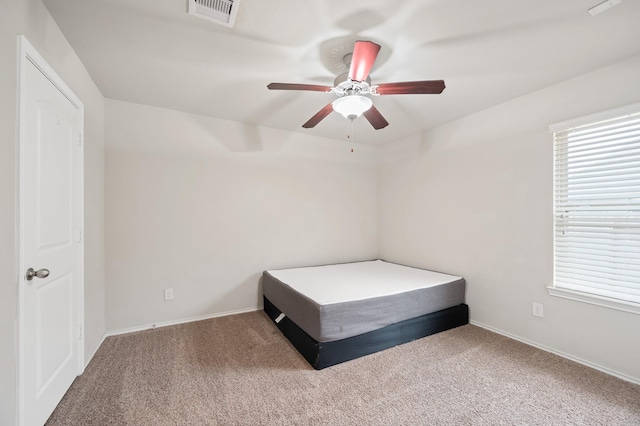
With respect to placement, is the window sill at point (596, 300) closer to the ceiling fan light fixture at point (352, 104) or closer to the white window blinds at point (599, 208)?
the white window blinds at point (599, 208)

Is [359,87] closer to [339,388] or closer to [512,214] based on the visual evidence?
[512,214]

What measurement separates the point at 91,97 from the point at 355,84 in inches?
88.3

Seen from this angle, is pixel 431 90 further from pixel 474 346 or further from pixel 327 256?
pixel 327 256

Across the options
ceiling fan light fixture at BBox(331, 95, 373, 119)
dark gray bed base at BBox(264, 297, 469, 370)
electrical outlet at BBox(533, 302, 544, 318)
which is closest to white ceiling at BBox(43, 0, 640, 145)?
ceiling fan light fixture at BBox(331, 95, 373, 119)

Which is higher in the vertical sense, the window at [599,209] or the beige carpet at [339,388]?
the window at [599,209]

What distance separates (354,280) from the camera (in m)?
2.91

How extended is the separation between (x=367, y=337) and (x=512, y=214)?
74.7 inches

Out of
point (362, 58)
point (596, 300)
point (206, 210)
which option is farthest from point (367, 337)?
point (206, 210)

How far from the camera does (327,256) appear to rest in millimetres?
3891

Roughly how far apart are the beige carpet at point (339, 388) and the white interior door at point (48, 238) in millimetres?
281

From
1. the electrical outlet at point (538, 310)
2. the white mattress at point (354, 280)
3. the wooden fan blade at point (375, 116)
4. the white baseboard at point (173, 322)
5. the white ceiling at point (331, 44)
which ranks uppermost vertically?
the white ceiling at point (331, 44)

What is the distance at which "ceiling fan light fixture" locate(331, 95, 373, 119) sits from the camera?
73.7 inches

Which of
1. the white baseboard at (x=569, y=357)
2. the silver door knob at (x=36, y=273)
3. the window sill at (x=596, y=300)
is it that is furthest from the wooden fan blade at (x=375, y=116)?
the white baseboard at (x=569, y=357)

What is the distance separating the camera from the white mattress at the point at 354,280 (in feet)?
7.84
